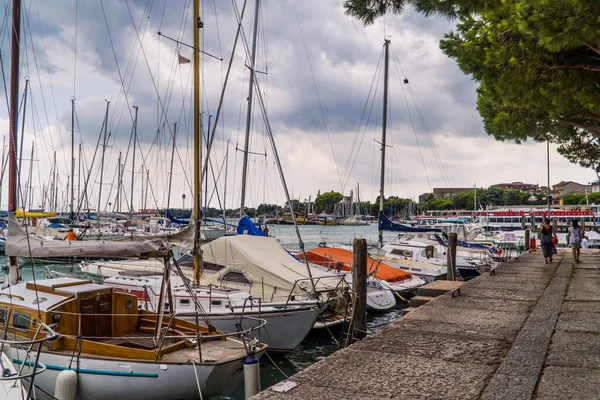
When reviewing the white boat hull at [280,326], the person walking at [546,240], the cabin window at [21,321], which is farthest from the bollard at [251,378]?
the person walking at [546,240]

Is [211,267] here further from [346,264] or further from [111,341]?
[346,264]

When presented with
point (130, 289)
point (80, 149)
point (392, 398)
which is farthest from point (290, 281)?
point (80, 149)

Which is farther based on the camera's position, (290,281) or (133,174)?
(133,174)

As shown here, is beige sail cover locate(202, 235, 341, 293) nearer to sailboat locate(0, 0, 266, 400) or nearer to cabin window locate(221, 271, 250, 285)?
cabin window locate(221, 271, 250, 285)

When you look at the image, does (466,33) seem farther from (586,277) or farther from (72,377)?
(72,377)

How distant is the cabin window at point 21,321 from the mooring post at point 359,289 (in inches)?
242

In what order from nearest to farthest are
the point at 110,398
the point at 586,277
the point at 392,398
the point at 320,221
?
the point at 392,398 → the point at 110,398 → the point at 586,277 → the point at 320,221

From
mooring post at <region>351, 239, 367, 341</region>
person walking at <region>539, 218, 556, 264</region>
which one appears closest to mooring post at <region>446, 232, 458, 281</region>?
person walking at <region>539, 218, 556, 264</region>

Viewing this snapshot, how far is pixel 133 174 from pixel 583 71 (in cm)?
4381

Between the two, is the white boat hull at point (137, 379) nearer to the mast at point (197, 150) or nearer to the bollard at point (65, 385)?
the bollard at point (65, 385)

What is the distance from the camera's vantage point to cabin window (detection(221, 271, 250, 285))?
1316cm

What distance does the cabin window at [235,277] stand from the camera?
13164 millimetres

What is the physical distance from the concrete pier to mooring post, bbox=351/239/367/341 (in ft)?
4.52

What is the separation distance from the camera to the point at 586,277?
1423 cm
